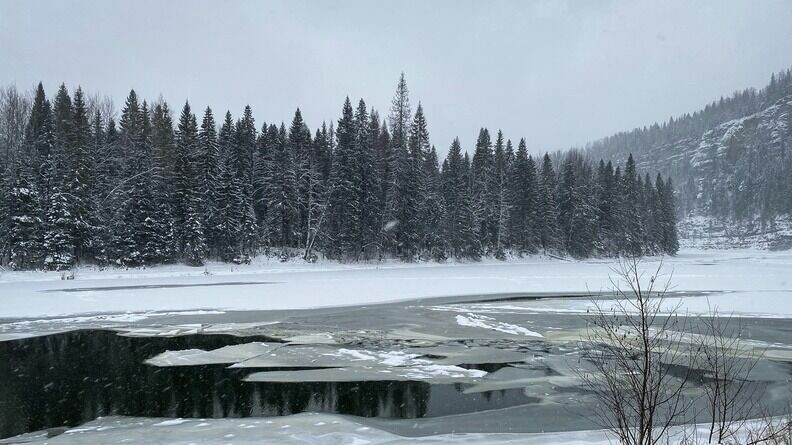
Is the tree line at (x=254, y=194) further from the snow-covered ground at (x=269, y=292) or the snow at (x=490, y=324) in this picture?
the snow at (x=490, y=324)

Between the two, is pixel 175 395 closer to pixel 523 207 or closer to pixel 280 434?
pixel 280 434

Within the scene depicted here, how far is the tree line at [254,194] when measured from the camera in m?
37.8

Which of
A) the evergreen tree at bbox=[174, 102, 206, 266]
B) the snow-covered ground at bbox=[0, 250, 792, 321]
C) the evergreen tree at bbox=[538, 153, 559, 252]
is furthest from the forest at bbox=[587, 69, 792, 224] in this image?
the evergreen tree at bbox=[174, 102, 206, 266]

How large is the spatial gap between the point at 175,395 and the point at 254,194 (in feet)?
157

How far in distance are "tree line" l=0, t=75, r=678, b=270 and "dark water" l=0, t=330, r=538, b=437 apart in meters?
31.2

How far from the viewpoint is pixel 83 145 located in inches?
1642

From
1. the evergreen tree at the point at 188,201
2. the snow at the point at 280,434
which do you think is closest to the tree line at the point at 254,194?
the evergreen tree at the point at 188,201

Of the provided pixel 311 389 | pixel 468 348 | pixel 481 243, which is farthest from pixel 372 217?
pixel 311 389

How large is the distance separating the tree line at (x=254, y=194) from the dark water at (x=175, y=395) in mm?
31165

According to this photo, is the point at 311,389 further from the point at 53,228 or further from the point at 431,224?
the point at 431,224

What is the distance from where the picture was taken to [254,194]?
54.1 meters

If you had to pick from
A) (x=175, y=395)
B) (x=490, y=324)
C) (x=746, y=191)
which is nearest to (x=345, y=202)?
(x=490, y=324)

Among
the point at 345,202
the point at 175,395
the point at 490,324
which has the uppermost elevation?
the point at 345,202

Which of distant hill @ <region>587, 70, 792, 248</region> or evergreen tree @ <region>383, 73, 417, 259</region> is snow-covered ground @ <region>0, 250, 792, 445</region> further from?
distant hill @ <region>587, 70, 792, 248</region>
